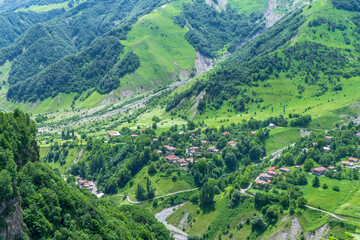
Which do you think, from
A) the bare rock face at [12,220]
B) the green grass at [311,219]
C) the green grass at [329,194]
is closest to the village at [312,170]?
the green grass at [329,194]

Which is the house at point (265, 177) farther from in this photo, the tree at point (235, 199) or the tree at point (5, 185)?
the tree at point (5, 185)

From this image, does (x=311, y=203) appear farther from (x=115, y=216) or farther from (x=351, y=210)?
(x=115, y=216)

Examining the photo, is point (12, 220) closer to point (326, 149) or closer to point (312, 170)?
point (312, 170)

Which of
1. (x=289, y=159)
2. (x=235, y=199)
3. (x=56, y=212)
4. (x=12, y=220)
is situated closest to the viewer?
(x=12, y=220)

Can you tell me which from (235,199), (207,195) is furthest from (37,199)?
(207,195)

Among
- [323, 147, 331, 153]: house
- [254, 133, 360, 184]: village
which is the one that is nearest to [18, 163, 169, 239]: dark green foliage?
[254, 133, 360, 184]: village

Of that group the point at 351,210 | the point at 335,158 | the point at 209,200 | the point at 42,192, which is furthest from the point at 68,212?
the point at 335,158
